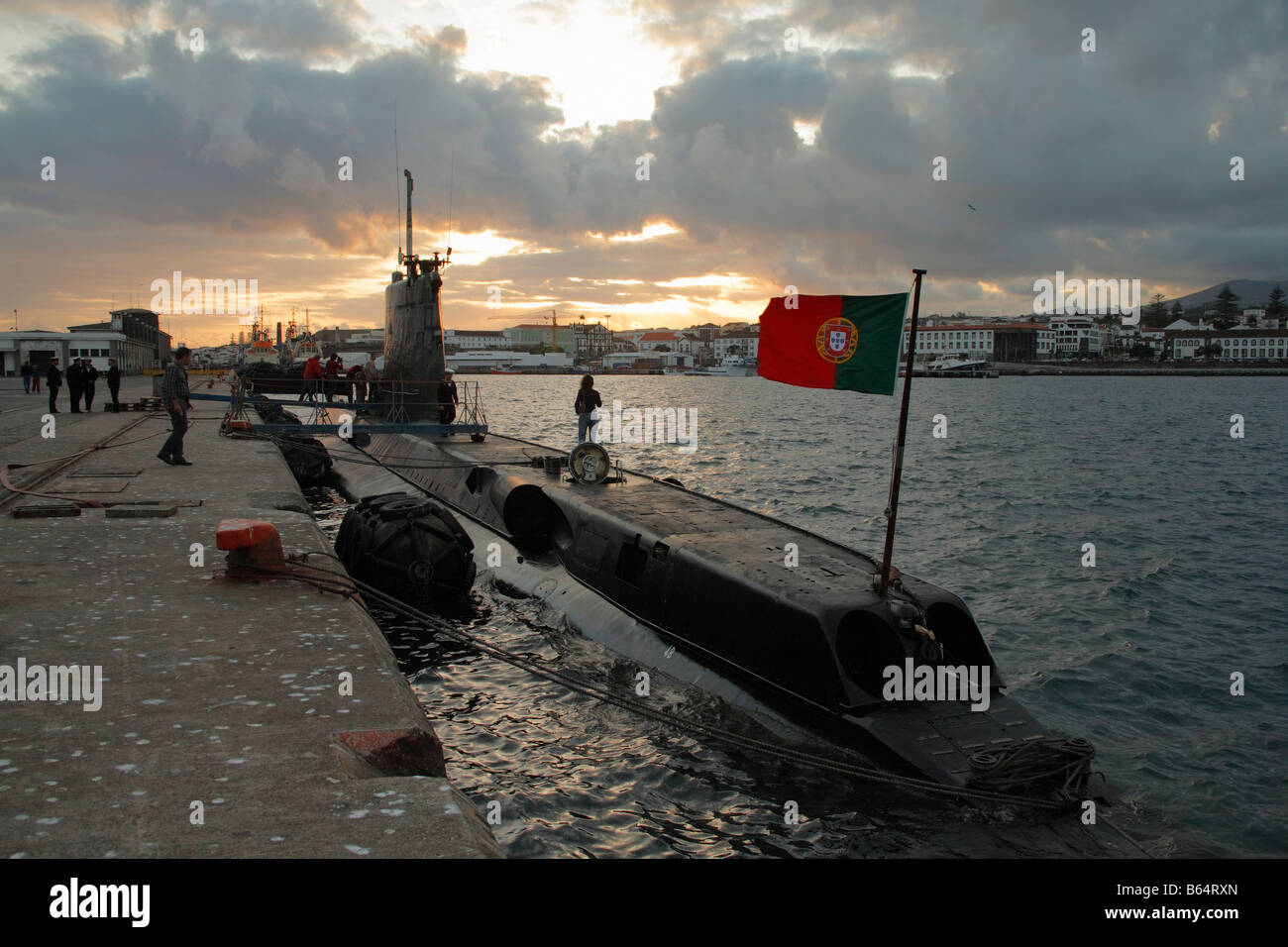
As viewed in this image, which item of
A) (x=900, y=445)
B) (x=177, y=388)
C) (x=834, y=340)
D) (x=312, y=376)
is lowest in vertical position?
(x=900, y=445)

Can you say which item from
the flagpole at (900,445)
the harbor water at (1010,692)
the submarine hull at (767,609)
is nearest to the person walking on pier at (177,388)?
the submarine hull at (767,609)

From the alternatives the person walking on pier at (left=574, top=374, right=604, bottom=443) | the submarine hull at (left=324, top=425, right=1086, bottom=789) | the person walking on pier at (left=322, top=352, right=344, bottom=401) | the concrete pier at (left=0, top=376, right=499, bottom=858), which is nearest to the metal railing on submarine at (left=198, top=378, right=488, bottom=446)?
the person walking on pier at (left=322, top=352, right=344, bottom=401)

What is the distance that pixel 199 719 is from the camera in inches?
222

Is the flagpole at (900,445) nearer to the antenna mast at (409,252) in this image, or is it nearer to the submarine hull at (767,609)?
the submarine hull at (767,609)

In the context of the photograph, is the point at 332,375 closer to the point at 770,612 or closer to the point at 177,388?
the point at 177,388

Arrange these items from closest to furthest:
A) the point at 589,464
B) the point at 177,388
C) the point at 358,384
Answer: the point at 177,388 → the point at 589,464 → the point at 358,384

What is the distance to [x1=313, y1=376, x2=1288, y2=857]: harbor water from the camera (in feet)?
25.7

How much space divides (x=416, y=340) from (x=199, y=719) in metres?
21.9

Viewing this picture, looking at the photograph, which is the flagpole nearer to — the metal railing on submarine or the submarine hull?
the submarine hull

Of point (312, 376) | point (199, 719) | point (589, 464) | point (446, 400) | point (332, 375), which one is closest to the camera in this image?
point (199, 719)

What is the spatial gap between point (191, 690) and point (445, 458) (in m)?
15.5

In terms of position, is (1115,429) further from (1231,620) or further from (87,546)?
(87,546)

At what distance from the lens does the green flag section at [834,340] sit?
26.7 ft

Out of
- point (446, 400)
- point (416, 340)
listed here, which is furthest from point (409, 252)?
point (446, 400)
